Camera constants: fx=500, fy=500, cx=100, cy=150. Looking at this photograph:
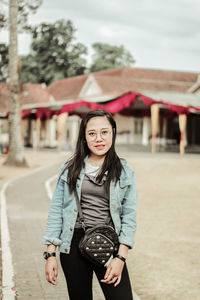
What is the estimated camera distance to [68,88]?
5444cm

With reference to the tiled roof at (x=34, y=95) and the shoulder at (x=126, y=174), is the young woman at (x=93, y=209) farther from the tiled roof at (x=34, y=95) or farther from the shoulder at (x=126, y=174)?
the tiled roof at (x=34, y=95)

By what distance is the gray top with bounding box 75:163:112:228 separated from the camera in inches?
111

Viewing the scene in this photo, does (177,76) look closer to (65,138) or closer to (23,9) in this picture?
(65,138)

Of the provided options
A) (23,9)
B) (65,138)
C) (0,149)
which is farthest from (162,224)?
(65,138)

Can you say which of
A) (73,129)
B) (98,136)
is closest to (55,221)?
(98,136)

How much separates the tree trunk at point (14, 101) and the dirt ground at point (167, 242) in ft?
25.1

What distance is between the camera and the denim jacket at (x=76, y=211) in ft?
9.20

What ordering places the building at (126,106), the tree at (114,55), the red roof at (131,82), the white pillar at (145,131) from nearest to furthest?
the building at (126,106), the white pillar at (145,131), the red roof at (131,82), the tree at (114,55)

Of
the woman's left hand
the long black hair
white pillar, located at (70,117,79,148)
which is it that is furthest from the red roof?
the woman's left hand

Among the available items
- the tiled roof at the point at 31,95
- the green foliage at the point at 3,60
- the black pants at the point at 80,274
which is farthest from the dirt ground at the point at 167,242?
the tiled roof at the point at 31,95

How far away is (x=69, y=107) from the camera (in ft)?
98.4

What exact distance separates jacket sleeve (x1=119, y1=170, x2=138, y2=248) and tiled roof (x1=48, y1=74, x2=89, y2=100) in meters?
47.1

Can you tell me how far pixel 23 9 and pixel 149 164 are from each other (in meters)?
9.51

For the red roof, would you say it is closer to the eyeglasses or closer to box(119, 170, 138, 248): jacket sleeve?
the eyeglasses
